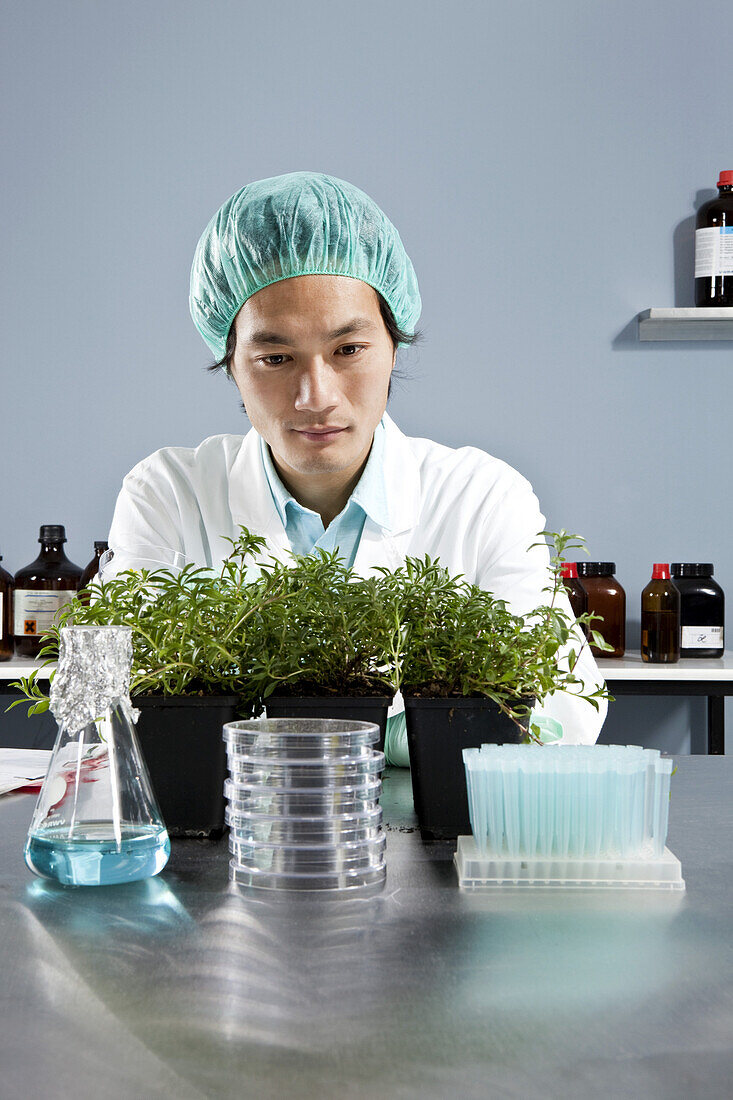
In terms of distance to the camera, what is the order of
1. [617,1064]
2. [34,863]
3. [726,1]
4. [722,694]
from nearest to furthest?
[617,1064] < [34,863] < [722,694] < [726,1]

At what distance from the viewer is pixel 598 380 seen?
8.21 ft

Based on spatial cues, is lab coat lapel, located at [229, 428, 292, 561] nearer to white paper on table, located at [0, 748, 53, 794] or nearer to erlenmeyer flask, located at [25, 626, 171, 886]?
white paper on table, located at [0, 748, 53, 794]

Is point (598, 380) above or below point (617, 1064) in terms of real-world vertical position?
above

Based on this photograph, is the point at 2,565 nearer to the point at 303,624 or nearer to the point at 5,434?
the point at 5,434

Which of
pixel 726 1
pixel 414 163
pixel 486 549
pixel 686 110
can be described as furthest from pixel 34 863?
pixel 726 1

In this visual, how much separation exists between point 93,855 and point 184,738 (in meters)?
0.10

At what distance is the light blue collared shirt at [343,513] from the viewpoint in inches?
60.7

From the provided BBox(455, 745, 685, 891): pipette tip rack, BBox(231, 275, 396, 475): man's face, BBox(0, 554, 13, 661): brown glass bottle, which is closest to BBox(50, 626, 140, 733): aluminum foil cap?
BBox(455, 745, 685, 891): pipette tip rack

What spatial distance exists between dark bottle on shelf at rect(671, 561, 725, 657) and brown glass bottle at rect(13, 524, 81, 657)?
4.65 feet

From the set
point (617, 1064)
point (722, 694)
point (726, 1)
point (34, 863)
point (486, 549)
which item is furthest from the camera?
point (726, 1)

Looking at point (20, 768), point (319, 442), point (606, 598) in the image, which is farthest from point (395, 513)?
point (606, 598)

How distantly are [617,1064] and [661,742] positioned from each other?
7.47 ft

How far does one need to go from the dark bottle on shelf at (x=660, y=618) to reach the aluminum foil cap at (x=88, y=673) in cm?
188

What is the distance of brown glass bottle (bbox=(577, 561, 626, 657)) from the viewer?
238 centimetres
